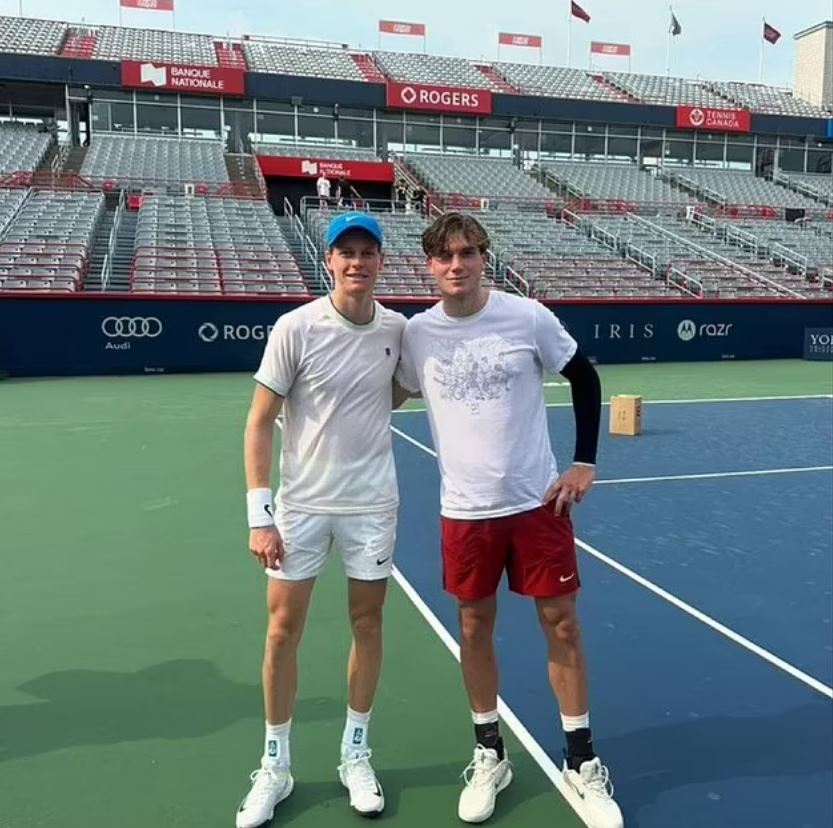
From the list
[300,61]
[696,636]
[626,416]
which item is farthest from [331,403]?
[300,61]

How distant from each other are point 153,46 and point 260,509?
1618 inches

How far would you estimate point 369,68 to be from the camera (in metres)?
39.3

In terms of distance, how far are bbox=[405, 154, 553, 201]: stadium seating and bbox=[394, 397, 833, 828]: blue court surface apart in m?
25.3

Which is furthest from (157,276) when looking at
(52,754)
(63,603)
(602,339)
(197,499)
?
(52,754)

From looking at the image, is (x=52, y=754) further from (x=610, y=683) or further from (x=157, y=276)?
(x=157, y=276)

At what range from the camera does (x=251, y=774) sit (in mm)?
3281

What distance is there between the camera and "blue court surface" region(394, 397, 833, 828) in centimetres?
329

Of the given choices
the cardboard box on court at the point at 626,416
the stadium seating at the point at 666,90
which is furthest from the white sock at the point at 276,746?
the stadium seating at the point at 666,90

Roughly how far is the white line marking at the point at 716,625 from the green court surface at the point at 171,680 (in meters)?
1.26

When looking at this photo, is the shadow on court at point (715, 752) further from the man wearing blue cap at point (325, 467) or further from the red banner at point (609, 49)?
the red banner at point (609, 49)

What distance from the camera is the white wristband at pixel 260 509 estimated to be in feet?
9.72

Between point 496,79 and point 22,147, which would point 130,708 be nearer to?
point 22,147

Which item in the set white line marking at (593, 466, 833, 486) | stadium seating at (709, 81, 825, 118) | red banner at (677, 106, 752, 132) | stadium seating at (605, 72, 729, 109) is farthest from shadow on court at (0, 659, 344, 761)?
stadium seating at (709, 81, 825, 118)

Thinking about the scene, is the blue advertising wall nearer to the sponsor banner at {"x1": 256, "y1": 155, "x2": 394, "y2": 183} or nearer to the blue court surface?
the blue court surface
